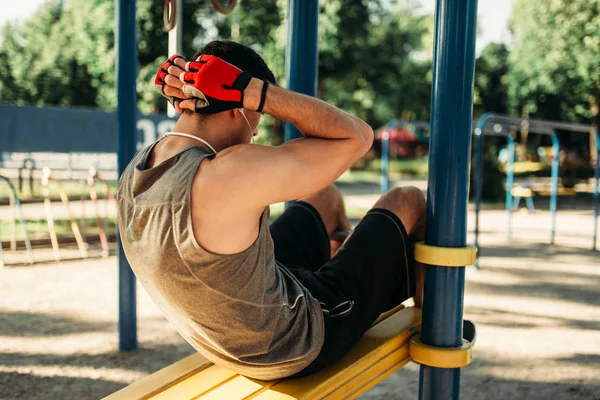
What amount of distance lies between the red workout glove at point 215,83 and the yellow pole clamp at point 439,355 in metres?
1.02

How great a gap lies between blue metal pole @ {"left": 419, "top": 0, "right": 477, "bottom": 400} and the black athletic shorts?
110mm

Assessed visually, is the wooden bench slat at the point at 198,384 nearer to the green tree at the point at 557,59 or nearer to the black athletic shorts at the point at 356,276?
the black athletic shorts at the point at 356,276

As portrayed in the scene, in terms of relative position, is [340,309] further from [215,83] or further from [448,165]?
[215,83]

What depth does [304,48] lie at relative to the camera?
8.78 ft

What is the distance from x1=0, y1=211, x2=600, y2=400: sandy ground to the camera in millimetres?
2801

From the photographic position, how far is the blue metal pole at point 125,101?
3.13m

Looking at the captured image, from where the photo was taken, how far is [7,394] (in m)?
2.68

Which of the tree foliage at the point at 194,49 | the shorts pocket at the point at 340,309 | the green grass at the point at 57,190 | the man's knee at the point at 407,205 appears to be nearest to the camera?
the shorts pocket at the point at 340,309

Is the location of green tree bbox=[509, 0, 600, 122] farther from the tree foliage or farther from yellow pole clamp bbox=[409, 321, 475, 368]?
yellow pole clamp bbox=[409, 321, 475, 368]

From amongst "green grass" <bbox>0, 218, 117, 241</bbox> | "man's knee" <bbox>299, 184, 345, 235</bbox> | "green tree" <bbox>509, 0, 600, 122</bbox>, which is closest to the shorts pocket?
"man's knee" <bbox>299, 184, 345, 235</bbox>

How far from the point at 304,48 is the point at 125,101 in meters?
1.12

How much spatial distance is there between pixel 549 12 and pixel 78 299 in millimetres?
15712

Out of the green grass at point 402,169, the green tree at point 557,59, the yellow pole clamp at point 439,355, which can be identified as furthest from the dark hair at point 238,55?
the green grass at point 402,169

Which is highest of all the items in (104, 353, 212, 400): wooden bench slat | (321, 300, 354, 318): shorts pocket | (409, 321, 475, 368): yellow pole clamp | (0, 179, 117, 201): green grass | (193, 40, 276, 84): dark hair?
(193, 40, 276, 84): dark hair
